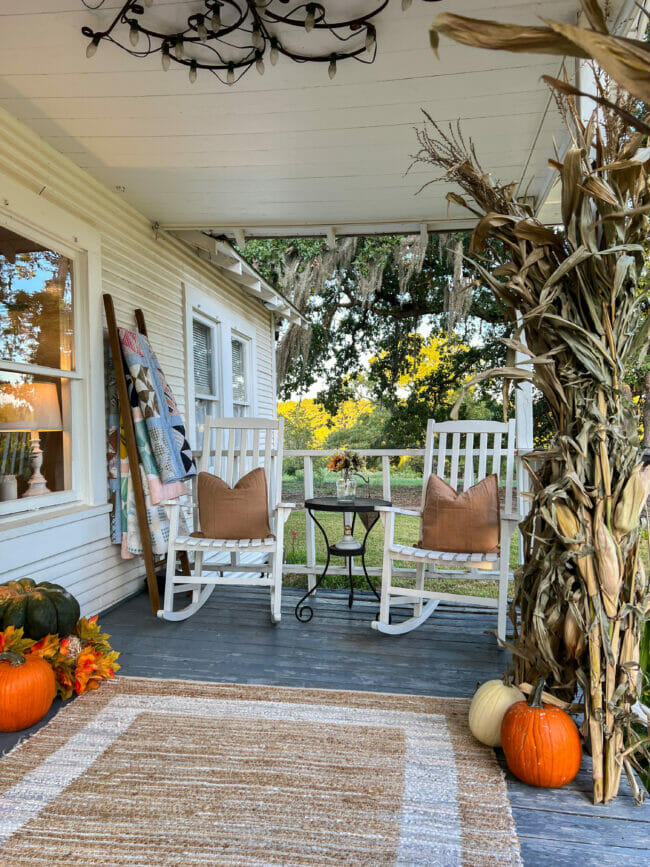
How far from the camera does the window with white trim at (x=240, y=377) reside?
6.43 meters

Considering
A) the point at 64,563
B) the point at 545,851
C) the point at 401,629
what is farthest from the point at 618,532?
the point at 64,563

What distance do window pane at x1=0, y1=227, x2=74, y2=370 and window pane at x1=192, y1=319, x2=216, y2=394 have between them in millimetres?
1863

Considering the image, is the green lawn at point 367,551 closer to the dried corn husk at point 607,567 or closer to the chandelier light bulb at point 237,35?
the dried corn husk at point 607,567

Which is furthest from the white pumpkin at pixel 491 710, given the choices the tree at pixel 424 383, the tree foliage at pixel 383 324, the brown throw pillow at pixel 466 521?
the tree at pixel 424 383

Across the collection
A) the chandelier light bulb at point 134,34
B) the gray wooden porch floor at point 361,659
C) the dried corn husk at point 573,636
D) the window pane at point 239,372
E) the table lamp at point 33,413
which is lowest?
the gray wooden porch floor at point 361,659

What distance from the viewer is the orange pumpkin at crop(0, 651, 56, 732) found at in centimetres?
204

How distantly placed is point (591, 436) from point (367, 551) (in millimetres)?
6371

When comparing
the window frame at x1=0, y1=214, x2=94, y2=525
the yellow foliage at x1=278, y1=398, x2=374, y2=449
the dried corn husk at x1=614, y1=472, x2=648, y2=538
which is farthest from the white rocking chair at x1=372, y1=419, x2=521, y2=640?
the yellow foliage at x1=278, y1=398, x2=374, y2=449

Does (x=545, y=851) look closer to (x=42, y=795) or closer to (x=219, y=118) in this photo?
(x=42, y=795)

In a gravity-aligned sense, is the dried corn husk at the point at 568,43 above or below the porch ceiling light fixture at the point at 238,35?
below

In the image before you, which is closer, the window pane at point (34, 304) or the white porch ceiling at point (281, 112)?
the white porch ceiling at point (281, 112)

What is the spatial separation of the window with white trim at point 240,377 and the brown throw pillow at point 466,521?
3.59 meters

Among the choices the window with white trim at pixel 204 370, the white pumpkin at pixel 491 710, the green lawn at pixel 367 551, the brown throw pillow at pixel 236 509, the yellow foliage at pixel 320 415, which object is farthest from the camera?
the yellow foliage at pixel 320 415

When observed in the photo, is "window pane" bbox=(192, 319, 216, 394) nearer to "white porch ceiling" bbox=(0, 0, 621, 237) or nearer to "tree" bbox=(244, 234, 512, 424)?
"white porch ceiling" bbox=(0, 0, 621, 237)
